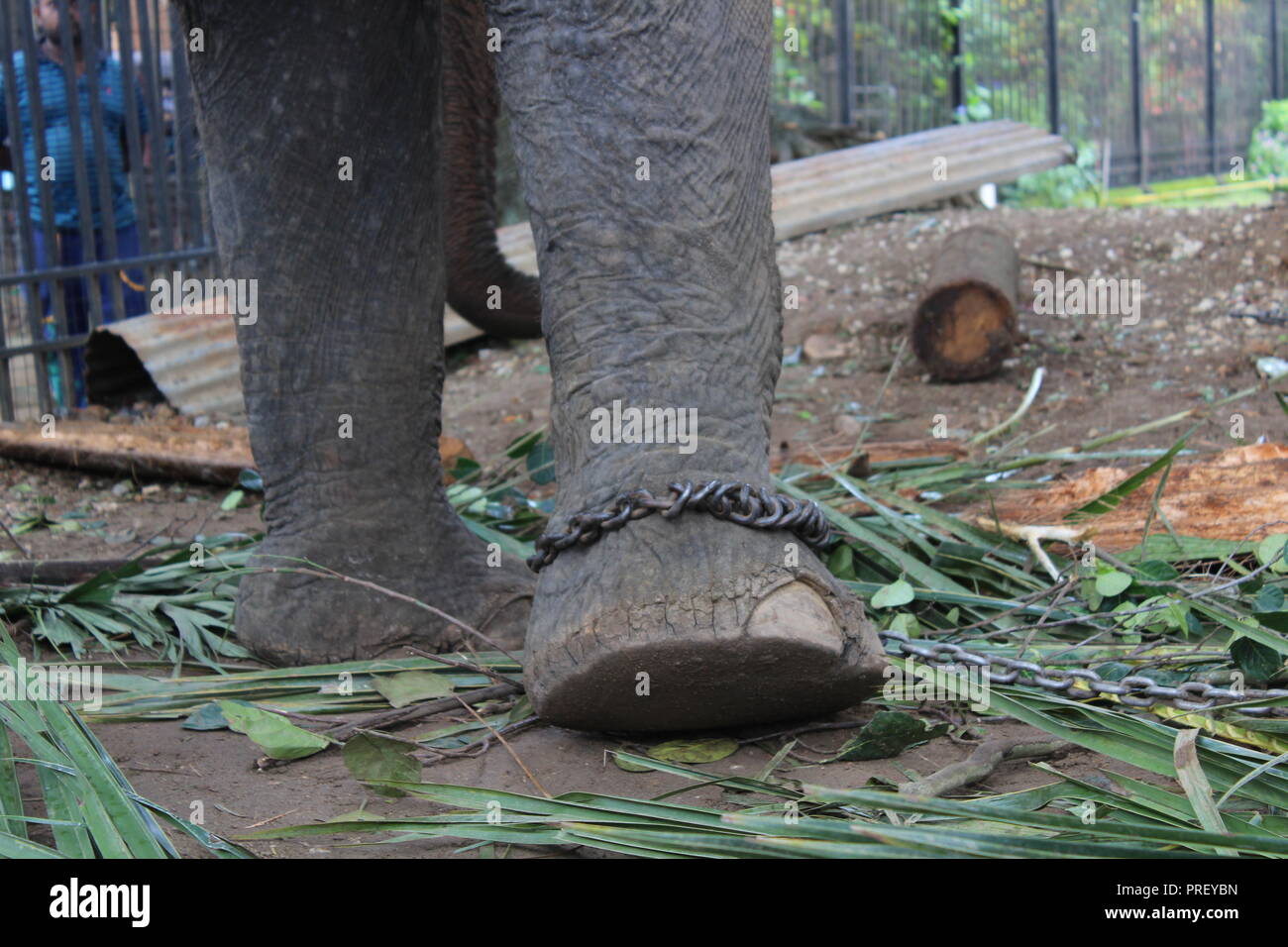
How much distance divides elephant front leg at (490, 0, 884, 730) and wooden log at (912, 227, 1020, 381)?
8.15ft

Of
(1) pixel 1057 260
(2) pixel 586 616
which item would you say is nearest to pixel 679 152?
(2) pixel 586 616

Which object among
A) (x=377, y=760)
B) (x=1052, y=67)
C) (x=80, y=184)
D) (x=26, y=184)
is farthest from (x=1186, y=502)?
(x=1052, y=67)

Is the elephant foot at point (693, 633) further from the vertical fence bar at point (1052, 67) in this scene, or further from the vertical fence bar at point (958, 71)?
the vertical fence bar at point (1052, 67)

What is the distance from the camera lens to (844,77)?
9.90 meters

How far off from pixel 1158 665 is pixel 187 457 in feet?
8.48

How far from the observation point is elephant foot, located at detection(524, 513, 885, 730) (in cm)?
136

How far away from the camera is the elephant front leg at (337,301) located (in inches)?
75.4

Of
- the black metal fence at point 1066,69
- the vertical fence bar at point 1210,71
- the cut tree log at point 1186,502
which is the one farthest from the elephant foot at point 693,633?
the vertical fence bar at point 1210,71

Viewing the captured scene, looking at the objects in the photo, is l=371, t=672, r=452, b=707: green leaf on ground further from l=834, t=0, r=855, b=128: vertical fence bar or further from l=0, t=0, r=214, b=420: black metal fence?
l=834, t=0, r=855, b=128: vertical fence bar

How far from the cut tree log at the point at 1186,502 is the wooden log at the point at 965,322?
53.7 inches

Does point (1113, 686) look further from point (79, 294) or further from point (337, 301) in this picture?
point (79, 294)

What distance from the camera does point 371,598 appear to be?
195cm

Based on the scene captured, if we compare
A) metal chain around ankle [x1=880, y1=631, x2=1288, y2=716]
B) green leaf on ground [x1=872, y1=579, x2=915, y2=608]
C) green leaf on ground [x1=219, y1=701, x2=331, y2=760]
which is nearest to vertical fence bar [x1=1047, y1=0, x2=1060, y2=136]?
green leaf on ground [x1=872, y1=579, x2=915, y2=608]

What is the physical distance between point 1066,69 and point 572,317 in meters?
11.3
